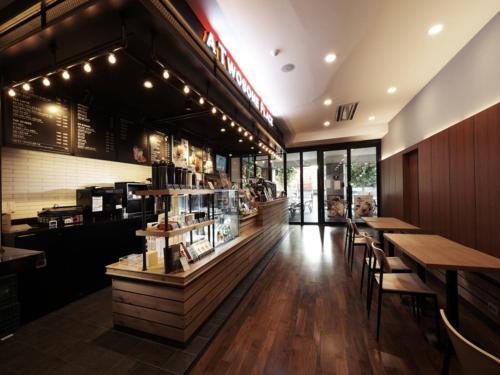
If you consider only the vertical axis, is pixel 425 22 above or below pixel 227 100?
above

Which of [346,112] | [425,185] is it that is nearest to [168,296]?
[425,185]

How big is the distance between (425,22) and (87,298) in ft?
18.5

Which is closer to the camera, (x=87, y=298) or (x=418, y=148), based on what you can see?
(x=87, y=298)

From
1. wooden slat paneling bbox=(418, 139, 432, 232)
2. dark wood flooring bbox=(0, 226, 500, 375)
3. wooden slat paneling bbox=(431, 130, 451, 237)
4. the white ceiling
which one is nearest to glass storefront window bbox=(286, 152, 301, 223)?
the white ceiling

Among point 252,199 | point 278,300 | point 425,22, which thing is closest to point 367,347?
point 278,300

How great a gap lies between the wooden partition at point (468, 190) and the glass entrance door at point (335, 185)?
391cm

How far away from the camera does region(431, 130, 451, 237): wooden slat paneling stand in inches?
129

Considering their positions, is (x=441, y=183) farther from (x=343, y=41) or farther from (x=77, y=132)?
(x=77, y=132)

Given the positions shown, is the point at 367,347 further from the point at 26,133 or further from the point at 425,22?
the point at 26,133

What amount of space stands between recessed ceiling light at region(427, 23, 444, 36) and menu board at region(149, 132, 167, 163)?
14.2 feet

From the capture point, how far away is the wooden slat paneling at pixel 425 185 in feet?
12.5

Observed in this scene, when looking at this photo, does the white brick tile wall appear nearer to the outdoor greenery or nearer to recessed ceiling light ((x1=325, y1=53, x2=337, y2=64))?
recessed ceiling light ((x1=325, y1=53, x2=337, y2=64))

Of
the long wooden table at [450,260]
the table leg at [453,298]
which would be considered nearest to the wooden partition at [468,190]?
the long wooden table at [450,260]

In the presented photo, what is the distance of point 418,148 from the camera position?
169 inches
